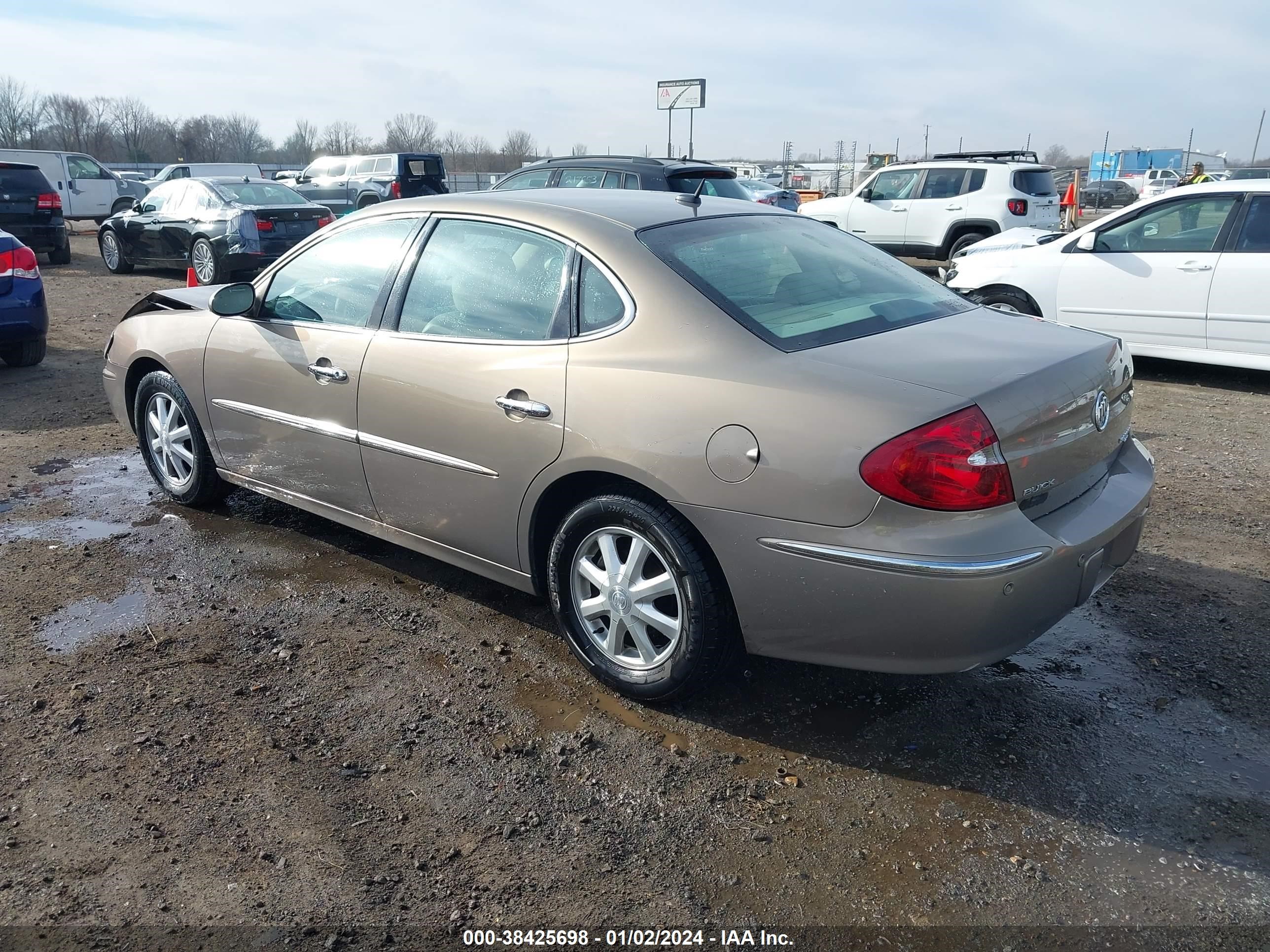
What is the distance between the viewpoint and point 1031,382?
2.81 m

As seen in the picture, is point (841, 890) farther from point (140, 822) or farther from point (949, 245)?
point (949, 245)

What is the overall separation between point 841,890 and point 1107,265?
706cm

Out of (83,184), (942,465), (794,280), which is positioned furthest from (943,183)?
(83,184)

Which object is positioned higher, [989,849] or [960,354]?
[960,354]

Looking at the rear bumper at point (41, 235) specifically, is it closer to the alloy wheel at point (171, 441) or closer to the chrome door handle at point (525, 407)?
the alloy wheel at point (171, 441)

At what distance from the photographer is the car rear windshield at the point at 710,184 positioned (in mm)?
11250

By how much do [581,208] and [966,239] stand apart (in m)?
12.6

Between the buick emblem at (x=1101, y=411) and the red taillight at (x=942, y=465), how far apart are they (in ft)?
2.06

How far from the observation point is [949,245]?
15.0 m

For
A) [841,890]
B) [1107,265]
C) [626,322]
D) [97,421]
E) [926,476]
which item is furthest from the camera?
[1107,265]

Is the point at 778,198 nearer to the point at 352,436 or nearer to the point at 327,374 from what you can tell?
the point at 327,374

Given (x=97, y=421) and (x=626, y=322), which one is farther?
(x=97, y=421)

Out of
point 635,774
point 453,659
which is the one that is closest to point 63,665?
point 453,659

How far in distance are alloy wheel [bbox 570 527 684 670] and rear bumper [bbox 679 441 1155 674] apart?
26cm
